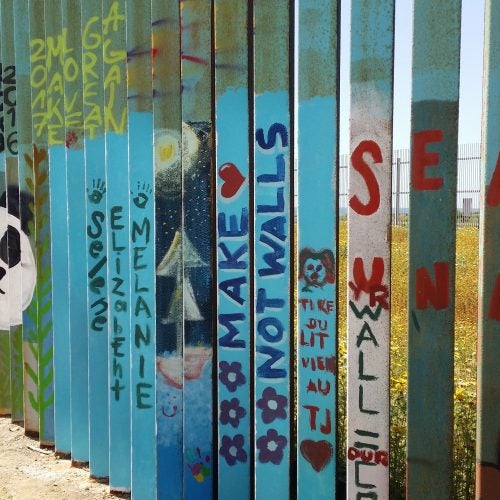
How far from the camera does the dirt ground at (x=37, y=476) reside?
3.32 meters

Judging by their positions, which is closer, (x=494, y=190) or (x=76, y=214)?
(x=494, y=190)

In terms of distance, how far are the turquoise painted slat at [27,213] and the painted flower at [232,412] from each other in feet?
5.68

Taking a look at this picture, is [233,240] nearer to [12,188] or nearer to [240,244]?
[240,244]

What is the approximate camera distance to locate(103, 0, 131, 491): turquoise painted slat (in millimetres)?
3225

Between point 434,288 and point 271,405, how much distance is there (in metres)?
0.90

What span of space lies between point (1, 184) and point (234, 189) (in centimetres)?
230

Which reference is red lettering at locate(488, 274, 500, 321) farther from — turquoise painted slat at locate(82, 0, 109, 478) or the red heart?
turquoise painted slat at locate(82, 0, 109, 478)

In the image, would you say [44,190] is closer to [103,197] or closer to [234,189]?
[103,197]

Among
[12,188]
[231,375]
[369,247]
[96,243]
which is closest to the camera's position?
[369,247]

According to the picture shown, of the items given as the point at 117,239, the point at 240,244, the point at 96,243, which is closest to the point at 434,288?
the point at 240,244

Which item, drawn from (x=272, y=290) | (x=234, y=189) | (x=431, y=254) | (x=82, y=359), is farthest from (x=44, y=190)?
(x=431, y=254)

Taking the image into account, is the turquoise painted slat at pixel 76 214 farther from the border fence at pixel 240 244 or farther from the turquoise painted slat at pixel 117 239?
the turquoise painted slat at pixel 117 239

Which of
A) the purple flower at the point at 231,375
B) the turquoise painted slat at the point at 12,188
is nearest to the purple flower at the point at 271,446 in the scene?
the purple flower at the point at 231,375

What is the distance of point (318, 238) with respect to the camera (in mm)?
2521
